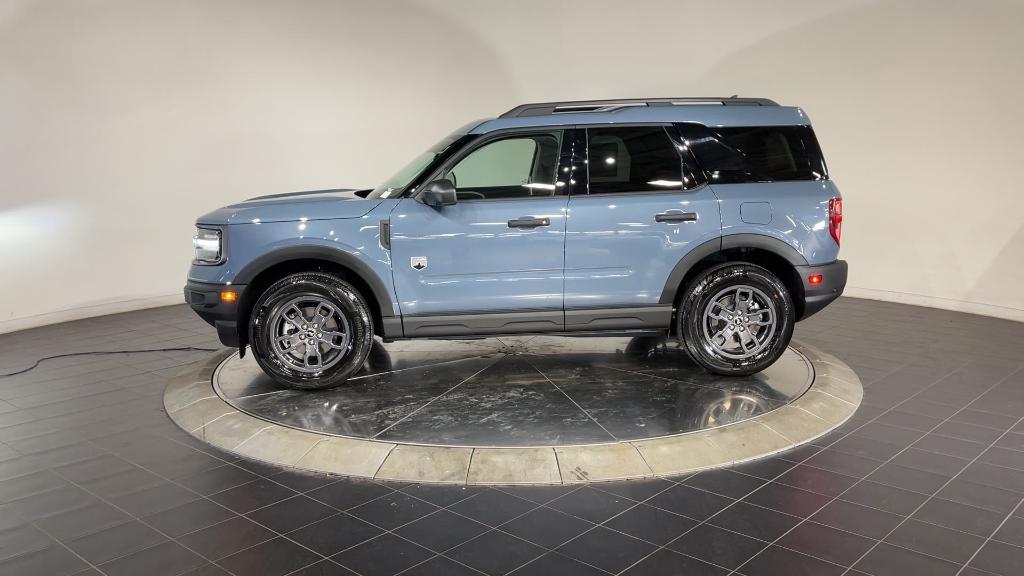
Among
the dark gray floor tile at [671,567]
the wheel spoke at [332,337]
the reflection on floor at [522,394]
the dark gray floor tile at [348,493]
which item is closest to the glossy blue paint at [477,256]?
the wheel spoke at [332,337]

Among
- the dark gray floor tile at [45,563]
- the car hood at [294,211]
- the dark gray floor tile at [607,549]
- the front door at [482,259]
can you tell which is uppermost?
the car hood at [294,211]

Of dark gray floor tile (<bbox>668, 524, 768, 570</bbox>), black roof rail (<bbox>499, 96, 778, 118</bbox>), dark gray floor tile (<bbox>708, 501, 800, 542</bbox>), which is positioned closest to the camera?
dark gray floor tile (<bbox>668, 524, 768, 570</bbox>)

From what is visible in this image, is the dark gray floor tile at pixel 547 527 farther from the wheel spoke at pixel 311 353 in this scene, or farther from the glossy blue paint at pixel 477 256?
the wheel spoke at pixel 311 353

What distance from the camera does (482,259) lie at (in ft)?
17.3

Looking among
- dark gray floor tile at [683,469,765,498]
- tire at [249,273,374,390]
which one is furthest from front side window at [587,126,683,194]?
dark gray floor tile at [683,469,765,498]

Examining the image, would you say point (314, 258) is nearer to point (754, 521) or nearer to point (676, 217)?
point (676, 217)

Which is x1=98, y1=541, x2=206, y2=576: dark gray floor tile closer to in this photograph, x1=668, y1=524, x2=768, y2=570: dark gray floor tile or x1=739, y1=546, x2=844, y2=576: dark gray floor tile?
x1=668, y1=524, x2=768, y2=570: dark gray floor tile

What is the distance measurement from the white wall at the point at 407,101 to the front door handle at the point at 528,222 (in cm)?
523

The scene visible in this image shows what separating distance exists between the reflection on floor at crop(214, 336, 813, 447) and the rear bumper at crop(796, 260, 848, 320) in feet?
1.79

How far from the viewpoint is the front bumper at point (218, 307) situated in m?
5.26

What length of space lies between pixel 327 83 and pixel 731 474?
745cm

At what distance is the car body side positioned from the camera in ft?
17.2

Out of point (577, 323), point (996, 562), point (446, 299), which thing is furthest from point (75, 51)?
point (996, 562)

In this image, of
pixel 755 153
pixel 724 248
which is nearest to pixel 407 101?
pixel 755 153
